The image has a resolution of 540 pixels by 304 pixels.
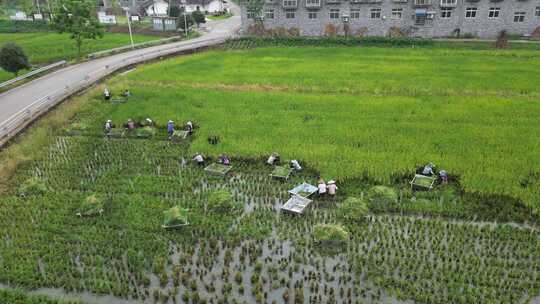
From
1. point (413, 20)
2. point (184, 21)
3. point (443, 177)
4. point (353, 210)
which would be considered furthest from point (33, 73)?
point (413, 20)

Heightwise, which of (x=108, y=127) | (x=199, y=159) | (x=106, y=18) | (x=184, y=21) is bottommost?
(x=199, y=159)

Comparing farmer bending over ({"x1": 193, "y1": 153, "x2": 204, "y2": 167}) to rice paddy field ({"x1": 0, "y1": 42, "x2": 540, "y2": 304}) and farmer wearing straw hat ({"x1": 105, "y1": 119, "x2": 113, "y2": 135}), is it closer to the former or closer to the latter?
rice paddy field ({"x1": 0, "y1": 42, "x2": 540, "y2": 304})

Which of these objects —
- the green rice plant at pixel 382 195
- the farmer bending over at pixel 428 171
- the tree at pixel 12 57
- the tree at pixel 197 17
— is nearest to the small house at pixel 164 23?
the tree at pixel 197 17

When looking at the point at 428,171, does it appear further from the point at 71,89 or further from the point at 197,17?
the point at 197,17

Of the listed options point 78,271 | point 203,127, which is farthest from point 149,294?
point 203,127

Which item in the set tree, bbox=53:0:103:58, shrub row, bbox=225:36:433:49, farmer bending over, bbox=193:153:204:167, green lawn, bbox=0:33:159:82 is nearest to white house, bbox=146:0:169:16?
green lawn, bbox=0:33:159:82

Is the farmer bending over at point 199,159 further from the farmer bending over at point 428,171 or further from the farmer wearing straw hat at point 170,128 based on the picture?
the farmer bending over at point 428,171
